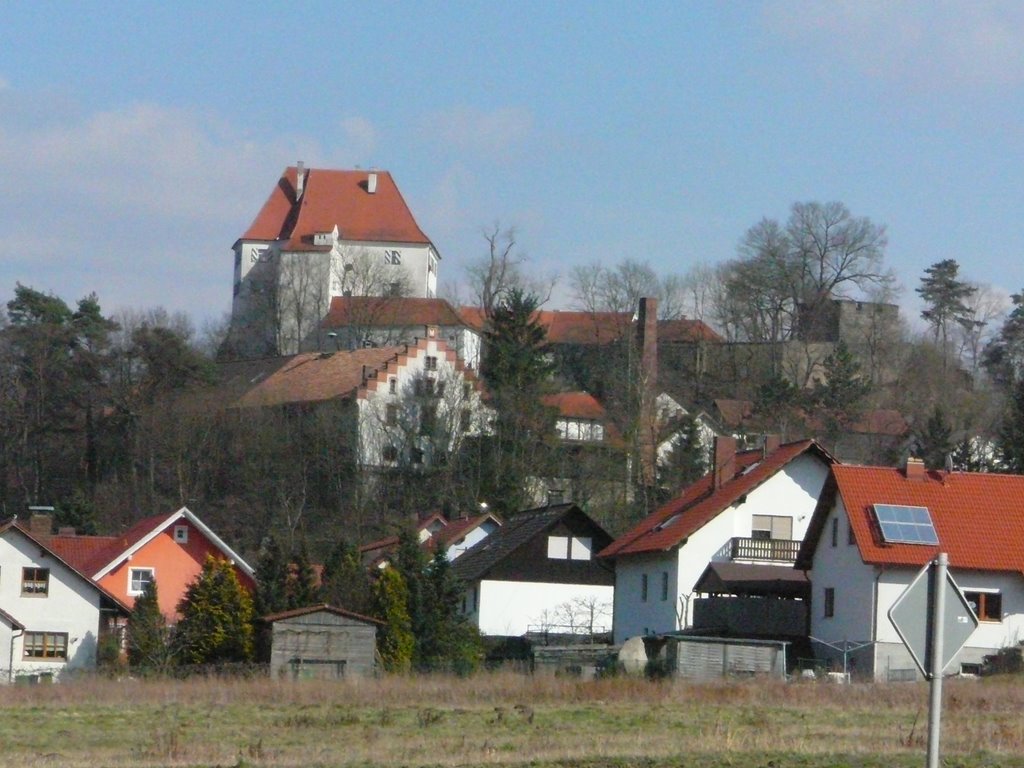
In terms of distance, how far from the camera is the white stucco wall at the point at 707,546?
1895 inches

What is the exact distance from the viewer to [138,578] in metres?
57.3

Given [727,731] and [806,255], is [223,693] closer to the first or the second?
[727,731]

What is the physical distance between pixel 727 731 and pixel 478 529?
41840 millimetres

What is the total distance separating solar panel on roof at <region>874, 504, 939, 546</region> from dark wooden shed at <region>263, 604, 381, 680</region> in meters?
13.4

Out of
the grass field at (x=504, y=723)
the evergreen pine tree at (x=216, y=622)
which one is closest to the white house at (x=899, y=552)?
the grass field at (x=504, y=723)

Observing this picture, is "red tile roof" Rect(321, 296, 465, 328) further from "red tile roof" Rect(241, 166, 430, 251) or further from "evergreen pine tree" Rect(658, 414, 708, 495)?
"evergreen pine tree" Rect(658, 414, 708, 495)

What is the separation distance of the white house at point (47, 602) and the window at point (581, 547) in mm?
14555

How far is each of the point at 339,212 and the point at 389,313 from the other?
2009 cm

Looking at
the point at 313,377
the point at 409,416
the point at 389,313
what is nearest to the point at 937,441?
the point at 409,416

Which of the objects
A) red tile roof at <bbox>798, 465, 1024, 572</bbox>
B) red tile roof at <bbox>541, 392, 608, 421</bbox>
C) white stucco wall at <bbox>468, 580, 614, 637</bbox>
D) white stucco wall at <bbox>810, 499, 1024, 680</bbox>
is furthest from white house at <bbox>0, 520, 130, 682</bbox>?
red tile roof at <bbox>541, 392, 608, 421</bbox>

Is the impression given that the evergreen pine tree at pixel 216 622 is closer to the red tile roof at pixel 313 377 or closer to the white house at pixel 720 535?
the white house at pixel 720 535

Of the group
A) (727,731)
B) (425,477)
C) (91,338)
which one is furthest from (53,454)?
(727,731)

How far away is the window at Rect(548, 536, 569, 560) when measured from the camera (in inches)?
2189

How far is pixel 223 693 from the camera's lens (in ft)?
99.2
